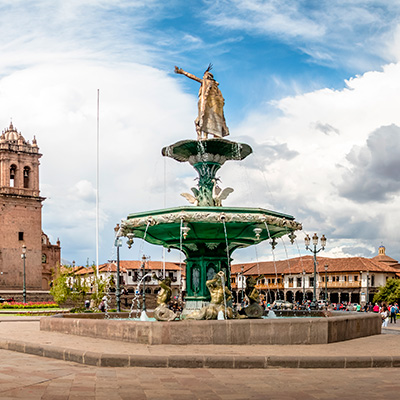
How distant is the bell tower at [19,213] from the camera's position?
63375 millimetres

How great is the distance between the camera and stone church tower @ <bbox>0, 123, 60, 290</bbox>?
6338 cm

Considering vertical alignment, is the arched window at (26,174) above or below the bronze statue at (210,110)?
above

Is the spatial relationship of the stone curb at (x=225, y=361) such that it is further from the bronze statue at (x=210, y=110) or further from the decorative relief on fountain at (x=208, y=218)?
the bronze statue at (x=210, y=110)

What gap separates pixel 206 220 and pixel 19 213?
55674 mm

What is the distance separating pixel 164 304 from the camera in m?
12.0

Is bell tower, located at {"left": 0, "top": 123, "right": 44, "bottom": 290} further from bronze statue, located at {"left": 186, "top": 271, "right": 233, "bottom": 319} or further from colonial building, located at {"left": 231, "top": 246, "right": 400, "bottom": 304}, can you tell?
bronze statue, located at {"left": 186, "top": 271, "right": 233, "bottom": 319}

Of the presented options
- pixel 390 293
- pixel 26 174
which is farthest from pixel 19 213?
pixel 390 293

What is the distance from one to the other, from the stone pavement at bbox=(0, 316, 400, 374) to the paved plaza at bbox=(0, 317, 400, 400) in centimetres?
3

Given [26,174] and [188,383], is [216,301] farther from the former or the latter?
[26,174]

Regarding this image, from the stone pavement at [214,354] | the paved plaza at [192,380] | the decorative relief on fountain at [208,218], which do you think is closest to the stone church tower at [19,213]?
the decorative relief on fountain at [208,218]

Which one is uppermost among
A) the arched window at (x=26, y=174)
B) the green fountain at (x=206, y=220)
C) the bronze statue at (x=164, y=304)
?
the arched window at (x=26, y=174)

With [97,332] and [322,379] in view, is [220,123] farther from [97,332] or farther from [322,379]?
[322,379]

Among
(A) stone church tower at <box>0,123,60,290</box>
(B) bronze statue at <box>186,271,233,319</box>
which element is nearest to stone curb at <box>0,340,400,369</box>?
(B) bronze statue at <box>186,271,233,319</box>

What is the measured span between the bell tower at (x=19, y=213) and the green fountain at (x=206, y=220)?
51323mm
